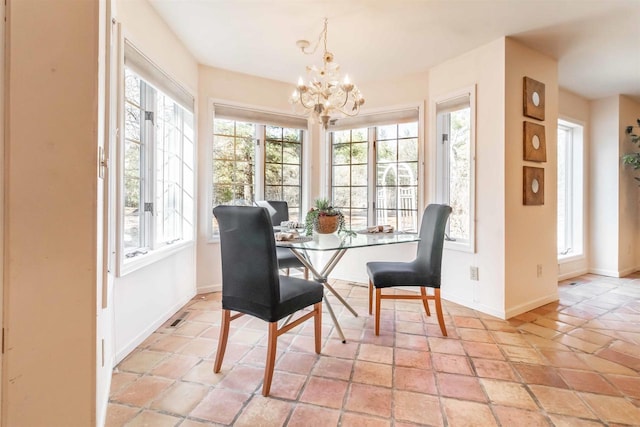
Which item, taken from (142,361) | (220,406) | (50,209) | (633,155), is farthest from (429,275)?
(633,155)

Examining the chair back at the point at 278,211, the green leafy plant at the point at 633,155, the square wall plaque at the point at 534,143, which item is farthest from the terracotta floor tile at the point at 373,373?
the green leafy plant at the point at 633,155

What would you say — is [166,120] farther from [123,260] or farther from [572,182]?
[572,182]

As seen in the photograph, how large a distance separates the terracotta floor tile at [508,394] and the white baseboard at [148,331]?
2.21 metres

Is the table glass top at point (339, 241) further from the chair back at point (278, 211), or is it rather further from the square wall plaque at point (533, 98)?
the square wall plaque at point (533, 98)

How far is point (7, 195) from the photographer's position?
97cm

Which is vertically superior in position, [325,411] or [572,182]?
[572,182]

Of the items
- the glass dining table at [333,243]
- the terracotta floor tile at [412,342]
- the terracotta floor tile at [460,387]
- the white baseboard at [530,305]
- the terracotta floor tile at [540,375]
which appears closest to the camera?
the terracotta floor tile at [460,387]

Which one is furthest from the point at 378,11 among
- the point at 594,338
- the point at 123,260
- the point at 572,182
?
the point at 572,182

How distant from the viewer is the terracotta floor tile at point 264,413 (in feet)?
4.77

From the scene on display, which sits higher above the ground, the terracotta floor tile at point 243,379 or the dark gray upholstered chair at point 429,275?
the dark gray upholstered chair at point 429,275

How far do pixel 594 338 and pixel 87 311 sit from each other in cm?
320

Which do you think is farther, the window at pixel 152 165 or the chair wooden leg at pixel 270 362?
the window at pixel 152 165

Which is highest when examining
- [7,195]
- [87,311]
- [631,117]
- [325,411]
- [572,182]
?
[631,117]

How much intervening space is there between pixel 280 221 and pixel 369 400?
216 centimetres
